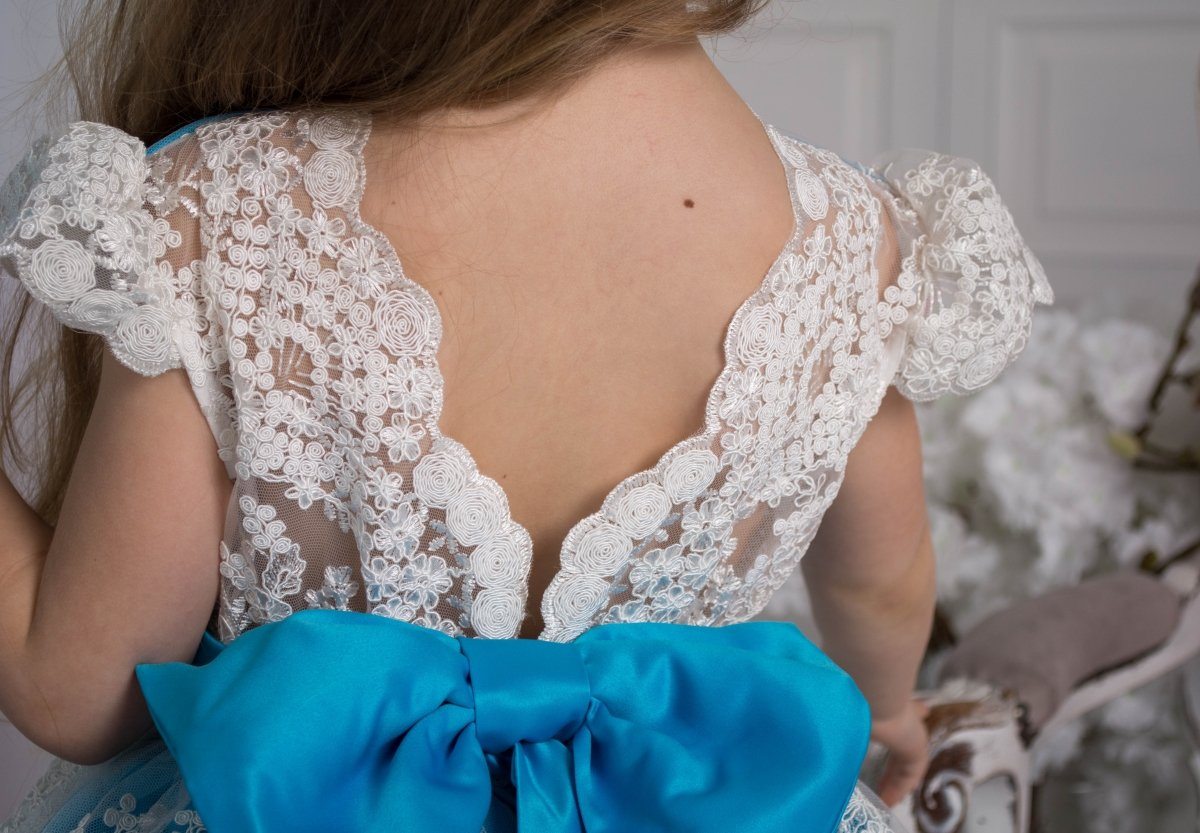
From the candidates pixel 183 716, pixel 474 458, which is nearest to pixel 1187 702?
pixel 474 458

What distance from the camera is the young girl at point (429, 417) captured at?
0.61 m

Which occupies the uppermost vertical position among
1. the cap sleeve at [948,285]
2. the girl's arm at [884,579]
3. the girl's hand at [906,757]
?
the cap sleeve at [948,285]

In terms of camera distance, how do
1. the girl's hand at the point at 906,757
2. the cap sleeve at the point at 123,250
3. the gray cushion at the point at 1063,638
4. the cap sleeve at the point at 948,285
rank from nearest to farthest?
the cap sleeve at the point at 123,250 < the cap sleeve at the point at 948,285 < the girl's hand at the point at 906,757 < the gray cushion at the point at 1063,638

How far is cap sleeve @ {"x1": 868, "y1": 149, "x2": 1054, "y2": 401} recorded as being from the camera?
2.55 feet

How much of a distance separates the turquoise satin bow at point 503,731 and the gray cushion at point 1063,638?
584 millimetres

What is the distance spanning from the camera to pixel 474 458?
25.6 inches

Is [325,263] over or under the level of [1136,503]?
over

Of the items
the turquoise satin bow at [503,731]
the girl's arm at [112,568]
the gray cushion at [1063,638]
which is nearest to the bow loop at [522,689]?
the turquoise satin bow at [503,731]

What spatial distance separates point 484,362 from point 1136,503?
110 centimetres

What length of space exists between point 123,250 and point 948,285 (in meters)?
0.53

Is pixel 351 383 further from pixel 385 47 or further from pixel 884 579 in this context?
pixel 884 579

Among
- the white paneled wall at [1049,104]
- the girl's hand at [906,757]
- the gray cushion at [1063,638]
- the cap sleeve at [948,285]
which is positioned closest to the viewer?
the cap sleeve at [948,285]

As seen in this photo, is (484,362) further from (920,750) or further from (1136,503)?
(1136,503)

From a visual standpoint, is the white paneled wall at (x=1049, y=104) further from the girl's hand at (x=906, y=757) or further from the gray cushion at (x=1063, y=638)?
the girl's hand at (x=906, y=757)
